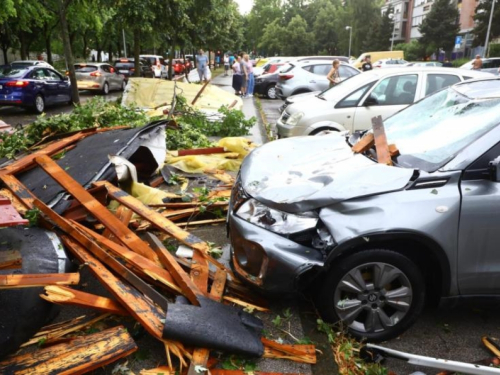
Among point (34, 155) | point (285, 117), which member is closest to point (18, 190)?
point (34, 155)

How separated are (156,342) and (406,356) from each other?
65.2 inches

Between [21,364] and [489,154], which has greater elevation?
[489,154]

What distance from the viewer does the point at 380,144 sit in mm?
3625

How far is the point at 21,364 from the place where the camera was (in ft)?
8.45

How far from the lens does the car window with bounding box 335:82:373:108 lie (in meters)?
7.82

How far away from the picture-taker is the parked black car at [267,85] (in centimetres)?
1919

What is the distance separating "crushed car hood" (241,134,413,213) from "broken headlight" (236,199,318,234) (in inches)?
1.9

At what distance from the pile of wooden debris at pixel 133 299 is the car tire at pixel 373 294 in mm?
390

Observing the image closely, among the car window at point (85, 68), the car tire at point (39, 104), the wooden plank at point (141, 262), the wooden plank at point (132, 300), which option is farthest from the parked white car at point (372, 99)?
the car window at point (85, 68)

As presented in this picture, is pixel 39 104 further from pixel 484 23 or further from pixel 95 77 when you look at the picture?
pixel 484 23

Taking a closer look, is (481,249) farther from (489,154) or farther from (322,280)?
(322,280)

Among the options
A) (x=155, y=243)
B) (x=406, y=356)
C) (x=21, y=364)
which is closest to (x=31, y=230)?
(x=155, y=243)

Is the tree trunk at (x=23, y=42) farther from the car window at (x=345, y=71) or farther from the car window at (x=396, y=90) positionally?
the car window at (x=396, y=90)

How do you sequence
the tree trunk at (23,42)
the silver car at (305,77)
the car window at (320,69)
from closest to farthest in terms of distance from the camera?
the silver car at (305,77) → the car window at (320,69) → the tree trunk at (23,42)
